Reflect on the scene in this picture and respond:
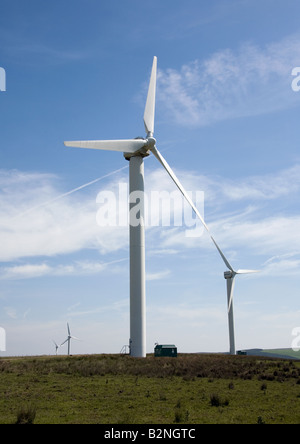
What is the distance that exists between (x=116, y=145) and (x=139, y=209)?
9.50 m

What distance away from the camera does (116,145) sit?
200ft

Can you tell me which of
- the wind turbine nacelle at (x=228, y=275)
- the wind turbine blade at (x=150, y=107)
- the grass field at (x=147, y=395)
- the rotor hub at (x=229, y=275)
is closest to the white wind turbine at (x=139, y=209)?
the wind turbine blade at (x=150, y=107)

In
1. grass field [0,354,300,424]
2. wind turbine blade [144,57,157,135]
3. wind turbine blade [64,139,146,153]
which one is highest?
wind turbine blade [144,57,157,135]

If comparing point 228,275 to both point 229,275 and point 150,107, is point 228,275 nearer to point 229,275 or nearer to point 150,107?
point 229,275

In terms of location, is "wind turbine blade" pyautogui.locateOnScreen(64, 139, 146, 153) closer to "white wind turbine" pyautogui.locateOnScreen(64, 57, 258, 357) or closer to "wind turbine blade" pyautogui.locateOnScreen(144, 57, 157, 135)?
"white wind turbine" pyautogui.locateOnScreen(64, 57, 258, 357)

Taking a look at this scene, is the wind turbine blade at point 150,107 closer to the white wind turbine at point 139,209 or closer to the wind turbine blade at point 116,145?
the white wind turbine at point 139,209

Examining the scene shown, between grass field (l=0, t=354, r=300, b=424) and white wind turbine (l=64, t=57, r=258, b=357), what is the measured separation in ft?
41.4

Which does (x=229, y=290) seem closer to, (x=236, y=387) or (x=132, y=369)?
(x=132, y=369)

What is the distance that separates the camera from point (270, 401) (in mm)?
27172

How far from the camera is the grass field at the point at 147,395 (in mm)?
22234

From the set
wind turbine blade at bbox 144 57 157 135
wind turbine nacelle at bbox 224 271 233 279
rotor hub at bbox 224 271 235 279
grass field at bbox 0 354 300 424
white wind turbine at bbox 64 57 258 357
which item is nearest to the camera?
grass field at bbox 0 354 300 424

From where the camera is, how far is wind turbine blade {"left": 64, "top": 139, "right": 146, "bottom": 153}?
5784cm

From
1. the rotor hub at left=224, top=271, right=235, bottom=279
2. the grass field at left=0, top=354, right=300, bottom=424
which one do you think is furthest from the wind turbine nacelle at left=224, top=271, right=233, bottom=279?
the grass field at left=0, top=354, right=300, bottom=424
